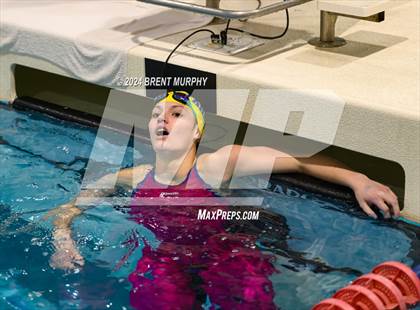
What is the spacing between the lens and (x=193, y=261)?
2.89 m

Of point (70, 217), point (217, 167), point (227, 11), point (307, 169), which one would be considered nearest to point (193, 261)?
point (217, 167)

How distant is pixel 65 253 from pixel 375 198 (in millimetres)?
1150

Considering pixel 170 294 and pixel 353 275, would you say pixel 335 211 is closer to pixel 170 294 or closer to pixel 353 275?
pixel 353 275

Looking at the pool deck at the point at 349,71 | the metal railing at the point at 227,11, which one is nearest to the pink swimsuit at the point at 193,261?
the pool deck at the point at 349,71

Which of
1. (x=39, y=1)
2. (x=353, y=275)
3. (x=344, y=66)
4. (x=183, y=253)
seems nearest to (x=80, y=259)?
(x=183, y=253)

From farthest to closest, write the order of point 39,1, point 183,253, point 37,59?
point 39,1 → point 37,59 → point 183,253

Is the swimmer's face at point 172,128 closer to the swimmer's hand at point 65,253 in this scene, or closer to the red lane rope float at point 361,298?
the swimmer's hand at point 65,253

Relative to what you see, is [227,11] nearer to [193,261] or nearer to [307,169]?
[307,169]

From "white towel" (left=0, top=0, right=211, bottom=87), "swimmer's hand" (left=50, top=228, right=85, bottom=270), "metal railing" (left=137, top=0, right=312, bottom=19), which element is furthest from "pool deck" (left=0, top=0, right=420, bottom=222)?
"swimmer's hand" (left=50, top=228, right=85, bottom=270)

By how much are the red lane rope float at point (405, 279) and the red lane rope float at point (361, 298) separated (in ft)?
0.45

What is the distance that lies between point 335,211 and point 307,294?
1.74 feet

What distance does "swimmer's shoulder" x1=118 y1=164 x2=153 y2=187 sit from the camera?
333 centimetres

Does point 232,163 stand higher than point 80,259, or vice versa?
point 232,163

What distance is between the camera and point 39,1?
4.65m
